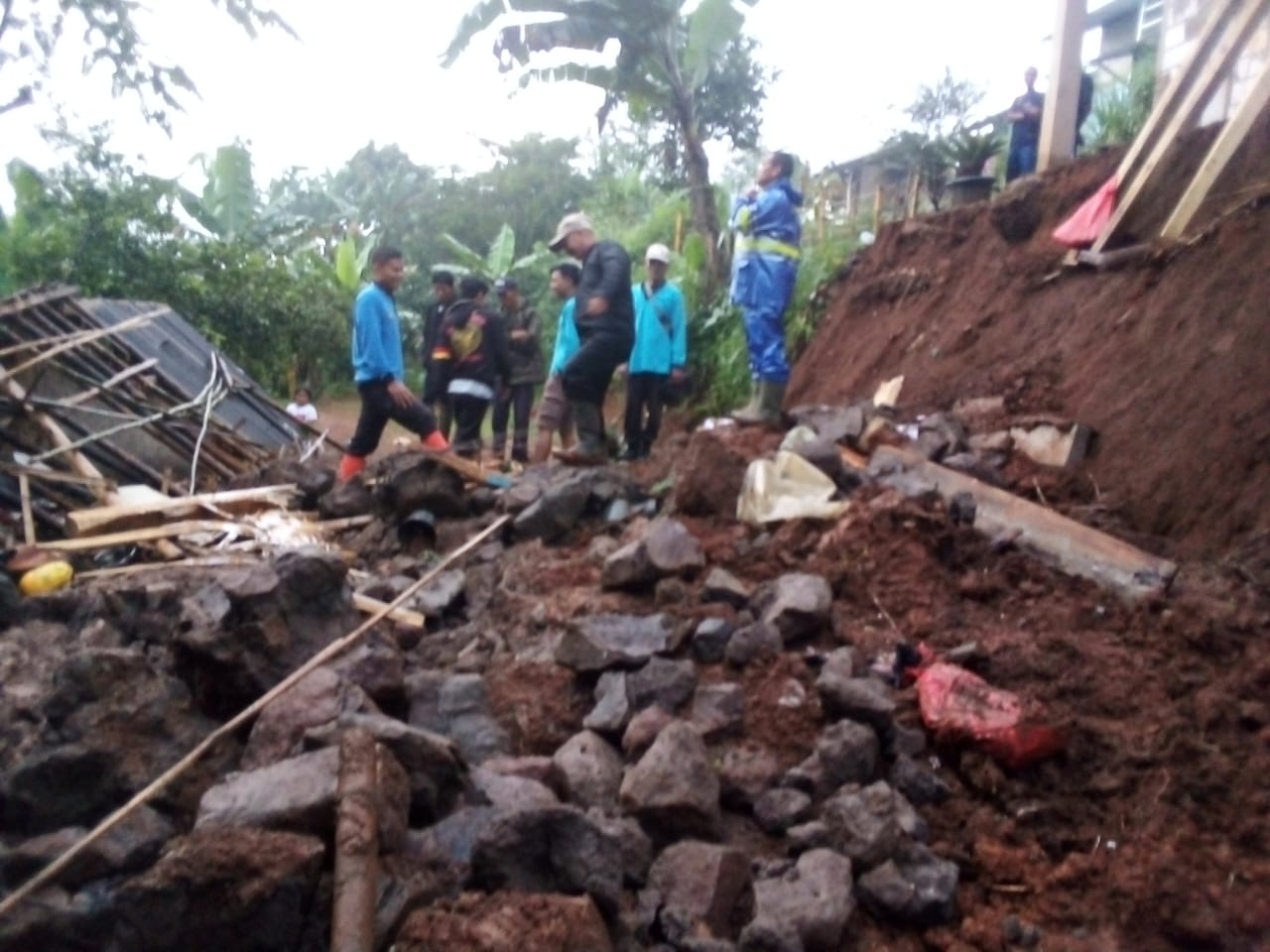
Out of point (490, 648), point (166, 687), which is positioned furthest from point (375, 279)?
A: point (166, 687)

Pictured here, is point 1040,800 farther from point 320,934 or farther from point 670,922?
point 320,934

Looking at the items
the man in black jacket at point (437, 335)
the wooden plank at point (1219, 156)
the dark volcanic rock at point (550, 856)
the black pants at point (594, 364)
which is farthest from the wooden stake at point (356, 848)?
the man in black jacket at point (437, 335)

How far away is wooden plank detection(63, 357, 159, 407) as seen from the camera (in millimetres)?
7238

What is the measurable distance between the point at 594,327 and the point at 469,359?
2.12 meters

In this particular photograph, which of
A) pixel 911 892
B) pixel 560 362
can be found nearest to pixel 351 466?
pixel 560 362

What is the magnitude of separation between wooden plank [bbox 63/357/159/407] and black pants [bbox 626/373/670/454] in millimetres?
3603

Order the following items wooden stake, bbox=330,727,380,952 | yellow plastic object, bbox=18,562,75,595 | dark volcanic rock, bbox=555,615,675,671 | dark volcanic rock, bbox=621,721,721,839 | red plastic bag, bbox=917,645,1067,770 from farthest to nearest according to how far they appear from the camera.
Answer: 1. yellow plastic object, bbox=18,562,75,595
2. dark volcanic rock, bbox=555,615,675,671
3. red plastic bag, bbox=917,645,1067,770
4. dark volcanic rock, bbox=621,721,721,839
5. wooden stake, bbox=330,727,380,952

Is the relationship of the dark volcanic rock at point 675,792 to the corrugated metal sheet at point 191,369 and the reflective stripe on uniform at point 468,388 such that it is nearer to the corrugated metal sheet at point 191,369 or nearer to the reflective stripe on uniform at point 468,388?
the reflective stripe on uniform at point 468,388

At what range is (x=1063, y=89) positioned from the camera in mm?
7590

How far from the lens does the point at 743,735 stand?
359cm

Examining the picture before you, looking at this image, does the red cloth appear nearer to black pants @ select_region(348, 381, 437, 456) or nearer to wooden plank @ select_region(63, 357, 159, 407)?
black pants @ select_region(348, 381, 437, 456)

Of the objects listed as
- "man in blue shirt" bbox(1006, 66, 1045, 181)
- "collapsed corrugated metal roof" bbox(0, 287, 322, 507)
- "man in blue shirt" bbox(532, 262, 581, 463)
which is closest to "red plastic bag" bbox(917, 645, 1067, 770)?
"man in blue shirt" bbox(532, 262, 581, 463)

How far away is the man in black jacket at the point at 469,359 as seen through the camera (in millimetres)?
8562

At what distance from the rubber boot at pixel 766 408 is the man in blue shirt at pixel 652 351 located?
2.97 feet
